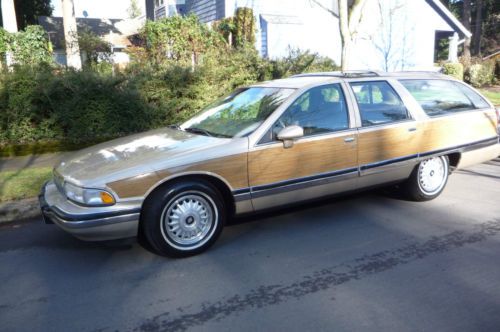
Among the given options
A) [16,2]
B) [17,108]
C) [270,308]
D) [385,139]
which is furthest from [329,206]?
[16,2]

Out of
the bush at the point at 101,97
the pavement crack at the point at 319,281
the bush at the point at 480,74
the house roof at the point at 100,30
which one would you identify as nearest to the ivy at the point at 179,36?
the bush at the point at 101,97

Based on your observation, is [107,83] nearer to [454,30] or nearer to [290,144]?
[290,144]

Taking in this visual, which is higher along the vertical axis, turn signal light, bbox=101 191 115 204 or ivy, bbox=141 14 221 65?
ivy, bbox=141 14 221 65

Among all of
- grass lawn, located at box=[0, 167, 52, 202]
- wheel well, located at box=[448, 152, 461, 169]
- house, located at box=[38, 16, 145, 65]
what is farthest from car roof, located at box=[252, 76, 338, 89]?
house, located at box=[38, 16, 145, 65]

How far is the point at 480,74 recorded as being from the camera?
20797 millimetres

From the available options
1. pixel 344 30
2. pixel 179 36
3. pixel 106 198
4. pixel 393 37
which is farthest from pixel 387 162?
pixel 393 37

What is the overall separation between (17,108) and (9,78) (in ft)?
1.90

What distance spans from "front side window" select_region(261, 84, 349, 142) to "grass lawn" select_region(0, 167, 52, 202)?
3.49 metres

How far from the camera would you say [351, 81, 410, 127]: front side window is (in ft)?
16.4

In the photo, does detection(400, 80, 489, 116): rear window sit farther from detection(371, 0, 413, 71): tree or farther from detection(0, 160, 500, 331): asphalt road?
detection(371, 0, 413, 71): tree

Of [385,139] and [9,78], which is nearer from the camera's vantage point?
[385,139]

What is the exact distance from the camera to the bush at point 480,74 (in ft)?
67.9

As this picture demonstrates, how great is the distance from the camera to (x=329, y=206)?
217 inches

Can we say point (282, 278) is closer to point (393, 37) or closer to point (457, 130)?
point (457, 130)
